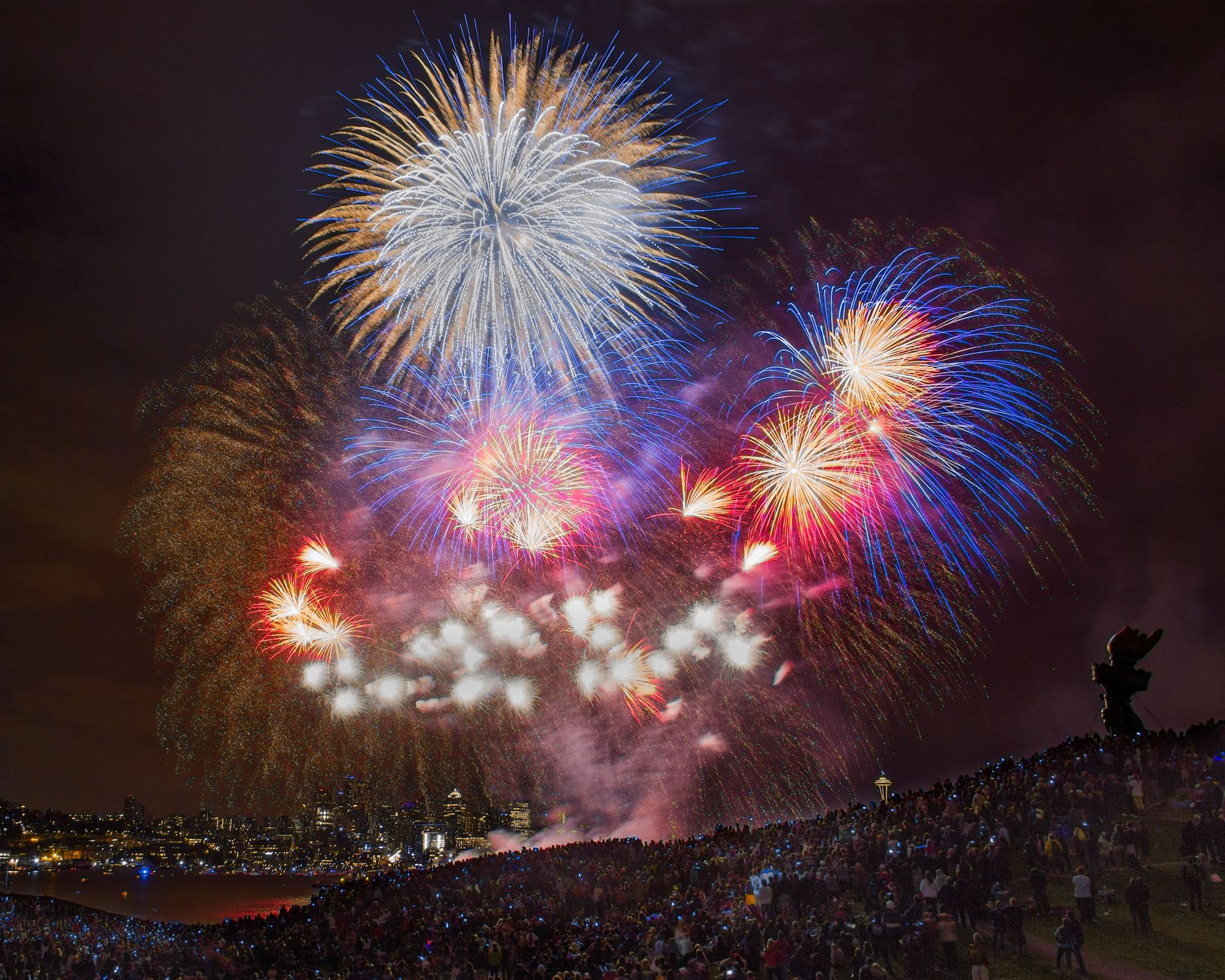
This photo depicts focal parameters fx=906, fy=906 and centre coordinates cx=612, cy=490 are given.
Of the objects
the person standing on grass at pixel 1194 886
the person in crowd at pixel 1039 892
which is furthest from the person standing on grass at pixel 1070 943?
the person standing on grass at pixel 1194 886

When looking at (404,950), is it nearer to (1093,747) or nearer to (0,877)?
(1093,747)

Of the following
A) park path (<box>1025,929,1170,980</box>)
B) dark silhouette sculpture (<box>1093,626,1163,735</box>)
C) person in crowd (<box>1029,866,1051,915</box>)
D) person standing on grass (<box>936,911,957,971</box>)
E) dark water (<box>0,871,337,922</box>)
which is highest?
dark water (<box>0,871,337,922</box>)

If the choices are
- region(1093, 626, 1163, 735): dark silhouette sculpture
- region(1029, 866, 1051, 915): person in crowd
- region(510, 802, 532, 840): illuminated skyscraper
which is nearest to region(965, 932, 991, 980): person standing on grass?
region(1029, 866, 1051, 915): person in crowd

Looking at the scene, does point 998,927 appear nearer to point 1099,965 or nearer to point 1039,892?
point 1039,892

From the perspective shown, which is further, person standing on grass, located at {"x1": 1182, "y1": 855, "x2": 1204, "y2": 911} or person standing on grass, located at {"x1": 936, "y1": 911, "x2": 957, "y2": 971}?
person standing on grass, located at {"x1": 936, "y1": 911, "x2": 957, "y2": 971}

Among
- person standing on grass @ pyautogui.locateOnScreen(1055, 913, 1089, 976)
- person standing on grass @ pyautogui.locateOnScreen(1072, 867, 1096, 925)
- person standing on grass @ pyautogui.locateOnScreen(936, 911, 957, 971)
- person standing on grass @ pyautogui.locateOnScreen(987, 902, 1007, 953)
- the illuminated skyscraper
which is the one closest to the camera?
person standing on grass @ pyautogui.locateOnScreen(1055, 913, 1089, 976)

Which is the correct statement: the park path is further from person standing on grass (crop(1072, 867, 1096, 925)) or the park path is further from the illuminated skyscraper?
the illuminated skyscraper

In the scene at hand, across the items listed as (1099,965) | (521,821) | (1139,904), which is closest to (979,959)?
(1099,965)

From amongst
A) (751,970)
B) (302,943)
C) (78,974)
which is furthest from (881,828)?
(78,974)
